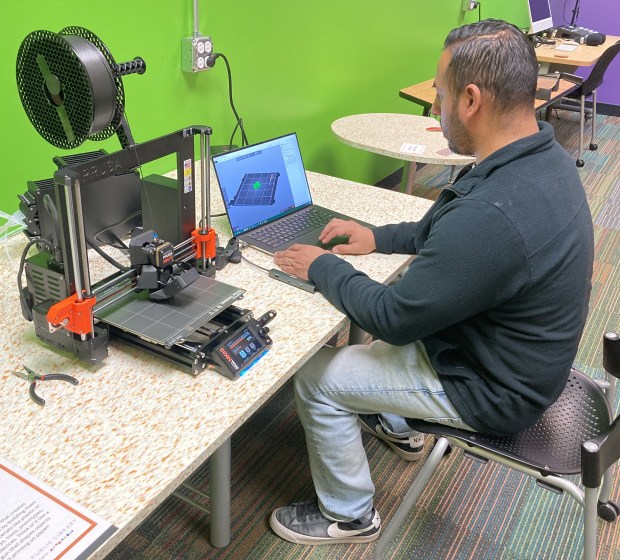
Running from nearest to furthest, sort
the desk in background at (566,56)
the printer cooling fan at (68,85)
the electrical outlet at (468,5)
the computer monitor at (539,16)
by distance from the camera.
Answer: the printer cooling fan at (68,85), the electrical outlet at (468,5), the desk in background at (566,56), the computer monitor at (539,16)

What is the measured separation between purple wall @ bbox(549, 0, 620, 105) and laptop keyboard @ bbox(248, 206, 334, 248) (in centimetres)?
515

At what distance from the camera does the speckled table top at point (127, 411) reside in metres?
0.87

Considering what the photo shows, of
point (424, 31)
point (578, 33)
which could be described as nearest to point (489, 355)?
point (424, 31)

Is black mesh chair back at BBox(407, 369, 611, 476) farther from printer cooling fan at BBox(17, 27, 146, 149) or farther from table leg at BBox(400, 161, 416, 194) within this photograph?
table leg at BBox(400, 161, 416, 194)

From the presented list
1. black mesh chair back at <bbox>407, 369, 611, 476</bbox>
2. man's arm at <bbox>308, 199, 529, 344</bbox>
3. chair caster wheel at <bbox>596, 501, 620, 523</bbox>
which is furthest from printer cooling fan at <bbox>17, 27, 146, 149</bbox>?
chair caster wheel at <bbox>596, 501, 620, 523</bbox>

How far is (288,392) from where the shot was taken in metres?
2.21

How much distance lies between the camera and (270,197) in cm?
170

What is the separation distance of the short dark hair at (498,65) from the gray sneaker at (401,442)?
1.09 meters

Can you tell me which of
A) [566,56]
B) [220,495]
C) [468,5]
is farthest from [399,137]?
[566,56]

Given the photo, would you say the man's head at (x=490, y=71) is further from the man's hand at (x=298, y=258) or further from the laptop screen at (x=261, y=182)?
the laptop screen at (x=261, y=182)

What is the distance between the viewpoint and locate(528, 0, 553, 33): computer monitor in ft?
15.2

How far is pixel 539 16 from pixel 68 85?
15.4 ft

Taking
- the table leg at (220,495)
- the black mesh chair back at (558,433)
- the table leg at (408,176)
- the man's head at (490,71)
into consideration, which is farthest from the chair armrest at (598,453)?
the table leg at (408,176)

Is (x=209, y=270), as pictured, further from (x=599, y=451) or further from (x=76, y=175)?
(x=599, y=451)
